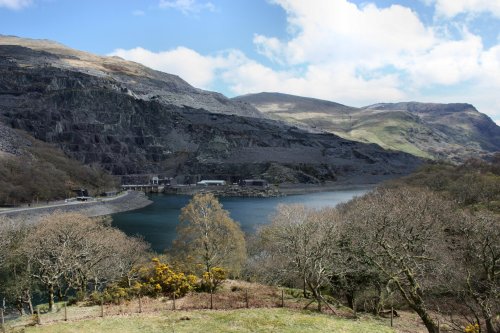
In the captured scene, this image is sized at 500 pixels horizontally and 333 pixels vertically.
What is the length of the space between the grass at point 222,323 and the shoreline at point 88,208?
173 ft

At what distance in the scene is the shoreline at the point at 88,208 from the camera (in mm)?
81625

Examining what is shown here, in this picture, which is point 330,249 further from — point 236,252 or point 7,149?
point 7,149

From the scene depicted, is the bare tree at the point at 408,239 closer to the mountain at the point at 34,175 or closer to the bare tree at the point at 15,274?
the bare tree at the point at 15,274

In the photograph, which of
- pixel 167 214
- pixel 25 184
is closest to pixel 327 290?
pixel 167 214

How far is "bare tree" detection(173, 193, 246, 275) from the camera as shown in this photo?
3878cm

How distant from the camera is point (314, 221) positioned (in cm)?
3275

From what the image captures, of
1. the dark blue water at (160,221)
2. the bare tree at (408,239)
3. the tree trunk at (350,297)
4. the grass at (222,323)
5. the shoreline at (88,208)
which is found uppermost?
the bare tree at (408,239)

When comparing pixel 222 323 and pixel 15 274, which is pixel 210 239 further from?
pixel 222 323

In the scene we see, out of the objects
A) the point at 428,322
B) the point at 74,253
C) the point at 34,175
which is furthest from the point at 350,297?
the point at 34,175

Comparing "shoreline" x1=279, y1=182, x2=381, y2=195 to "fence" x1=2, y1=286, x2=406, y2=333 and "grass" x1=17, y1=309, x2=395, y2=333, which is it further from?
"grass" x1=17, y1=309, x2=395, y2=333

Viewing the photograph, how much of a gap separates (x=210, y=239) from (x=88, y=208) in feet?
236

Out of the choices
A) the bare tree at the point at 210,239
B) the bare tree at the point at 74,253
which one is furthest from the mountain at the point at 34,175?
the bare tree at the point at 210,239

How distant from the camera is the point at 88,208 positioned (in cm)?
10125

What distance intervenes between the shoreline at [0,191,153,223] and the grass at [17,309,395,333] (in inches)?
2079
